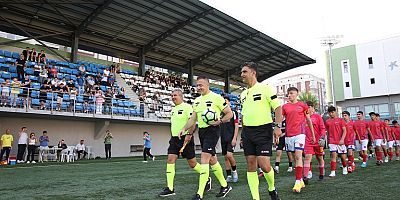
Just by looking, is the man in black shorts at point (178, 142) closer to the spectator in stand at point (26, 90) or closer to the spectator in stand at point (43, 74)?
the spectator in stand at point (26, 90)

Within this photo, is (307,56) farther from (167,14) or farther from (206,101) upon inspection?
(206,101)

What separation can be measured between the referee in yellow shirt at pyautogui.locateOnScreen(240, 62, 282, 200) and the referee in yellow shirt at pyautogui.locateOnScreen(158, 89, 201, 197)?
131 centimetres

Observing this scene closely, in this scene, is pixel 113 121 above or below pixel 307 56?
below

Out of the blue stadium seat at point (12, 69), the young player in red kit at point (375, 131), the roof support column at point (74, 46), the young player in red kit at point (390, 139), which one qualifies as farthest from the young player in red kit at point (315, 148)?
the roof support column at point (74, 46)

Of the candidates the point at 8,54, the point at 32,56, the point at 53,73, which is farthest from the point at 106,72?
the point at 8,54

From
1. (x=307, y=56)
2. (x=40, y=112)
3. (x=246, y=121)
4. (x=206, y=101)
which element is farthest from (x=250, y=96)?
(x=307, y=56)

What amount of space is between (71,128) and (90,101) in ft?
8.07

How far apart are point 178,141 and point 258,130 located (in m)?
1.89

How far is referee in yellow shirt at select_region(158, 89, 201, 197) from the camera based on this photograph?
565cm

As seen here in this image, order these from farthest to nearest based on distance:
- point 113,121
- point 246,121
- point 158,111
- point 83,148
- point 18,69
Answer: point 158,111 < point 113,121 < point 83,148 < point 18,69 < point 246,121

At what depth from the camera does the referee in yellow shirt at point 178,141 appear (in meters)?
5.65

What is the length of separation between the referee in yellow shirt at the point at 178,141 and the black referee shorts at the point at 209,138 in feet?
0.72

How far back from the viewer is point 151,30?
2486 centimetres

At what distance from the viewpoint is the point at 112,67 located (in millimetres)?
25422
